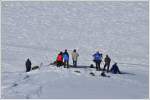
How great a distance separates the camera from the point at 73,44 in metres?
42.6

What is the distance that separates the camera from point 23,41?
4331cm

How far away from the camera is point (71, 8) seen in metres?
61.1

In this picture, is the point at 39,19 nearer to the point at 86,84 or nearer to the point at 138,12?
the point at 138,12

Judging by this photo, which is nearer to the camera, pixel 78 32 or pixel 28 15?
pixel 78 32

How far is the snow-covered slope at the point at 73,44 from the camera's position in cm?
1852

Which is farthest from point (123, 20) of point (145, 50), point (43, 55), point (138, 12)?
point (43, 55)

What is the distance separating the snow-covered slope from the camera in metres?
18.5

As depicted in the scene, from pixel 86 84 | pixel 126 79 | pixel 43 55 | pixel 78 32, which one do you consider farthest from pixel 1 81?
pixel 78 32

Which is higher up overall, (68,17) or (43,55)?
(68,17)

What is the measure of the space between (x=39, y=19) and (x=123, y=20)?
9713 mm

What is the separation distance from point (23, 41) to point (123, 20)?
1608 centimetres

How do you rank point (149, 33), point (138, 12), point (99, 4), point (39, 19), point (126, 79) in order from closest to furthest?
point (126, 79) → point (149, 33) → point (39, 19) → point (138, 12) → point (99, 4)

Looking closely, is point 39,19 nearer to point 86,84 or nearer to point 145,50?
point 145,50

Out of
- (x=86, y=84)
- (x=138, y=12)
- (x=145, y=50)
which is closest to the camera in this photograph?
(x=86, y=84)
